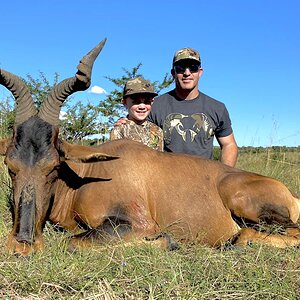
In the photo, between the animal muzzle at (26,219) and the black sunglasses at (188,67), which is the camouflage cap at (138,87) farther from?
the animal muzzle at (26,219)

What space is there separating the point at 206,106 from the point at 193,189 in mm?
2770

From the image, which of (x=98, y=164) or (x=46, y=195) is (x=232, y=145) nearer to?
(x=98, y=164)

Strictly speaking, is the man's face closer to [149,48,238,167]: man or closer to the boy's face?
[149,48,238,167]: man

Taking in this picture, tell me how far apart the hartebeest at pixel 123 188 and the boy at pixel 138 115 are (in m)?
1.59

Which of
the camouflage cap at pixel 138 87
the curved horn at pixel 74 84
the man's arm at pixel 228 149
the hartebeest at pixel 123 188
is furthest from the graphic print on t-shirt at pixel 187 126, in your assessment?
the curved horn at pixel 74 84

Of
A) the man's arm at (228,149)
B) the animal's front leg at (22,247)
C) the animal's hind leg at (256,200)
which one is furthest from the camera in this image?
the man's arm at (228,149)

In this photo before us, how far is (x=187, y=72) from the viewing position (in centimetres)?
770

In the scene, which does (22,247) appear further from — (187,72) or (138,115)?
(187,72)

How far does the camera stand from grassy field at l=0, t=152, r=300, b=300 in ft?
10.8

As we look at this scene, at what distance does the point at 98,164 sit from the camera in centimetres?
543

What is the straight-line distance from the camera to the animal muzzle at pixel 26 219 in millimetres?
4164

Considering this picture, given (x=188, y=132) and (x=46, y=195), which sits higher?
(x=188, y=132)

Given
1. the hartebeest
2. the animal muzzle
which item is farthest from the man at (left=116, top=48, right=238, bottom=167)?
the animal muzzle

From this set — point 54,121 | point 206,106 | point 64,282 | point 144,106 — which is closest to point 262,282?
point 64,282
